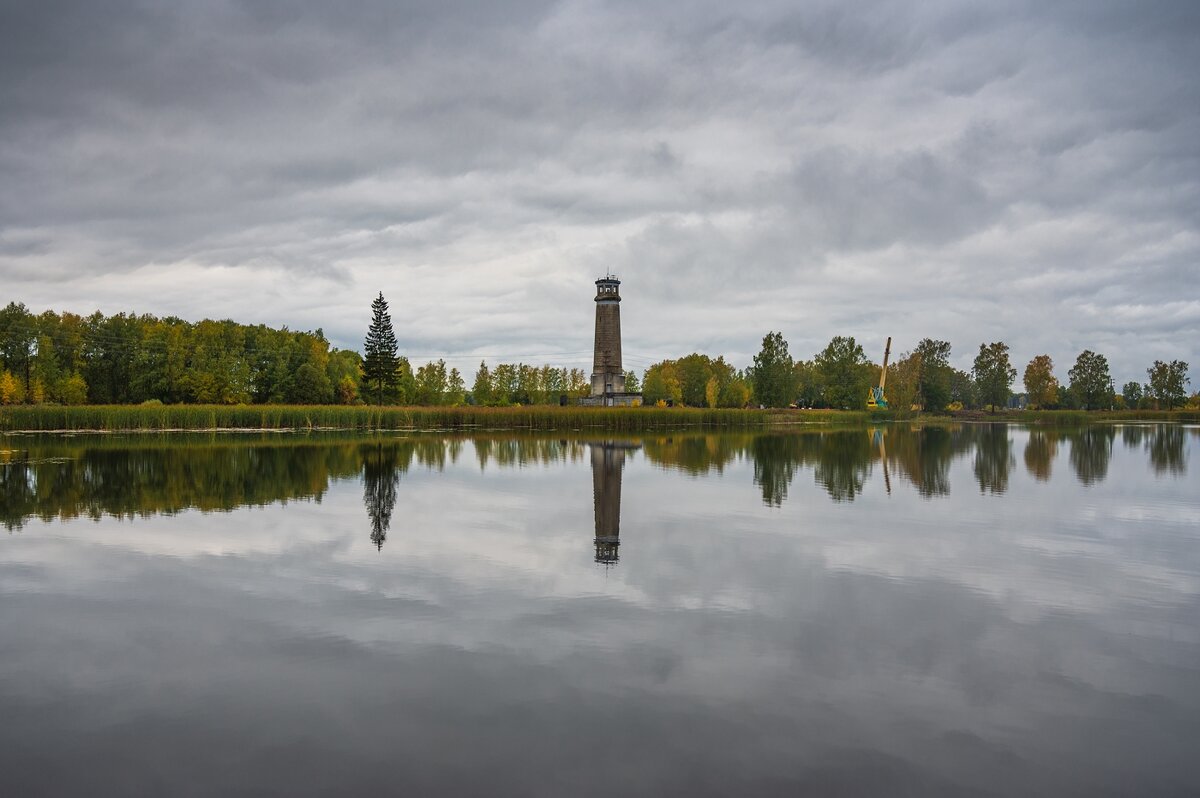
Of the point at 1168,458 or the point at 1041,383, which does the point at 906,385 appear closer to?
the point at 1041,383

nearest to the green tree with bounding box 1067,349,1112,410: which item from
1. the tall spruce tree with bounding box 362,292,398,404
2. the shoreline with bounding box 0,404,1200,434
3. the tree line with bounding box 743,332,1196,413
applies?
the tree line with bounding box 743,332,1196,413

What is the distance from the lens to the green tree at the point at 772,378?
9212 cm

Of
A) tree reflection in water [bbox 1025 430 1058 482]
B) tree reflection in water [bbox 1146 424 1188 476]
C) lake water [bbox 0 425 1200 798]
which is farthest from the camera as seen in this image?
tree reflection in water [bbox 1146 424 1188 476]

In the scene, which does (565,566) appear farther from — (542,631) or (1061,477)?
(1061,477)

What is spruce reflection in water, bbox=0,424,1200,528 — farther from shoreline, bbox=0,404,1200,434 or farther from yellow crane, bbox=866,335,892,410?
yellow crane, bbox=866,335,892,410

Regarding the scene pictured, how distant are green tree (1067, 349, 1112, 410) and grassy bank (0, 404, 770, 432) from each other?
63.6 metres

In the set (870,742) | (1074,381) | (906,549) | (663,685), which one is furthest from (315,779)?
(1074,381)

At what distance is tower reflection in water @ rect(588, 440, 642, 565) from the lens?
13.7 metres

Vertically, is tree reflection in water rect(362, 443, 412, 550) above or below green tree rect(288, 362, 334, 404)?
below

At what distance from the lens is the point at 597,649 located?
824cm

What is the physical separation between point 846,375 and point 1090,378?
40.5m

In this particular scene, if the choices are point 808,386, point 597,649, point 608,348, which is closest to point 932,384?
point 808,386

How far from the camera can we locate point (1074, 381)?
380 ft

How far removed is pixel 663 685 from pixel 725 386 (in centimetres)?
9785
